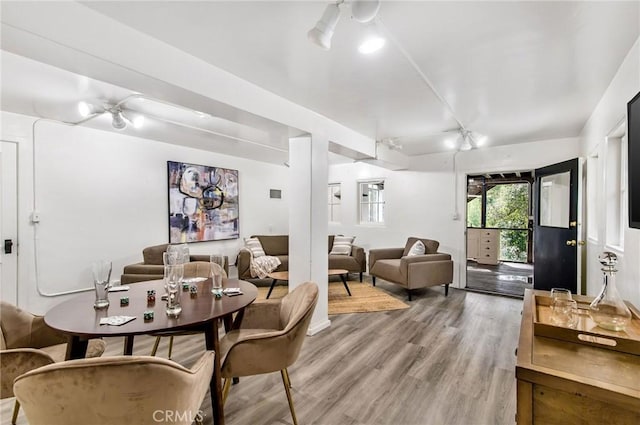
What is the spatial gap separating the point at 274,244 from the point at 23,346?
405 cm

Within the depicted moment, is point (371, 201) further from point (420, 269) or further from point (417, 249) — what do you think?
point (420, 269)

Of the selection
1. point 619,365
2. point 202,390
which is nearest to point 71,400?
point 202,390

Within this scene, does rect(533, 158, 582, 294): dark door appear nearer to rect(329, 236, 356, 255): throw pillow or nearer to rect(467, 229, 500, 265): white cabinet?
rect(329, 236, 356, 255): throw pillow

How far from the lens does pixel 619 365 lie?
37.5 inches

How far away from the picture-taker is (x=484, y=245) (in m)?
7.45

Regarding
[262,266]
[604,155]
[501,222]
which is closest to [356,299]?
[262,266]

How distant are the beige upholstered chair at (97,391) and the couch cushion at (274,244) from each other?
4629mm

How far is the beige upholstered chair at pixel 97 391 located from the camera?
96 cm

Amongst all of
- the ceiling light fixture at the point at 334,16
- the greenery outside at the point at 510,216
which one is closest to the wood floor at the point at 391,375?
the ceiling light fixture at the point at 334,16

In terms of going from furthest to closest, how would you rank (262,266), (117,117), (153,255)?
(262,266), (153,255), (117,117)

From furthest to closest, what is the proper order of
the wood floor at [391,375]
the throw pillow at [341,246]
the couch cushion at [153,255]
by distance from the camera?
the throw pillow at [341,246], the couch cushion at [153,255], the wood floor at [391,375]

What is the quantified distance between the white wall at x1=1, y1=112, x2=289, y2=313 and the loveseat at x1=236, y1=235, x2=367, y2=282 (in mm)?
828

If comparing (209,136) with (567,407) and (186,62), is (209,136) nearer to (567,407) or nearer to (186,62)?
(186,62)

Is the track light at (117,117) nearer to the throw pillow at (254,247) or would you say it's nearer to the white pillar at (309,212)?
the white pillar at (309,212)
